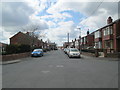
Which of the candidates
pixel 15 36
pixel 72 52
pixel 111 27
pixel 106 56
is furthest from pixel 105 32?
pixel 15 36

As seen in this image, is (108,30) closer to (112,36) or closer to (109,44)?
(112,36)

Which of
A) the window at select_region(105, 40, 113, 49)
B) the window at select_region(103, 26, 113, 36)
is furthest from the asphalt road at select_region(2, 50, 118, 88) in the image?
the window at select_region(105, 40, 113, 49)

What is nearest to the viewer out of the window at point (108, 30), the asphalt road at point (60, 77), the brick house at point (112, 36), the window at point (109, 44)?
the asphalt road at point (60, 77)

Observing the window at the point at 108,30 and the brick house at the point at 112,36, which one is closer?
the brick house at the point at 112,36

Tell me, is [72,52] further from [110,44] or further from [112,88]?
[112,88]

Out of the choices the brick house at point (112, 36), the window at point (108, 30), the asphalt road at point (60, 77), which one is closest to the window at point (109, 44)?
the brick house at point (112, 36)

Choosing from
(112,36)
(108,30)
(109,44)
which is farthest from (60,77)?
(109,44)

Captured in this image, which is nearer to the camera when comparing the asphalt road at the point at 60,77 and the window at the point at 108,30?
the asphalt road at the point at 60,77

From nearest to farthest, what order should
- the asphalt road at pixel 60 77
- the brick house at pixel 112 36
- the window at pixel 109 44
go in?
the asphalt road at pixel 60 77 → the brick house at pixel 112 36 → the window at pixel 109 44

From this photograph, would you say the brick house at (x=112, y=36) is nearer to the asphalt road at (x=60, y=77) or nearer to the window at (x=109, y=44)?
the window at (x=109, y=44)

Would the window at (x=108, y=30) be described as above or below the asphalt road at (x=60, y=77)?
above

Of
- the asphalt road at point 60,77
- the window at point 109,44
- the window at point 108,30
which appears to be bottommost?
the asphalt road at point 60,77

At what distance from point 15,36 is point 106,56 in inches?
1809

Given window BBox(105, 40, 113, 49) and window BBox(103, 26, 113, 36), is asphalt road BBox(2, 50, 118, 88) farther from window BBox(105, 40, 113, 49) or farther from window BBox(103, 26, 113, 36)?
window BBox(105, 40, 113, 49)
